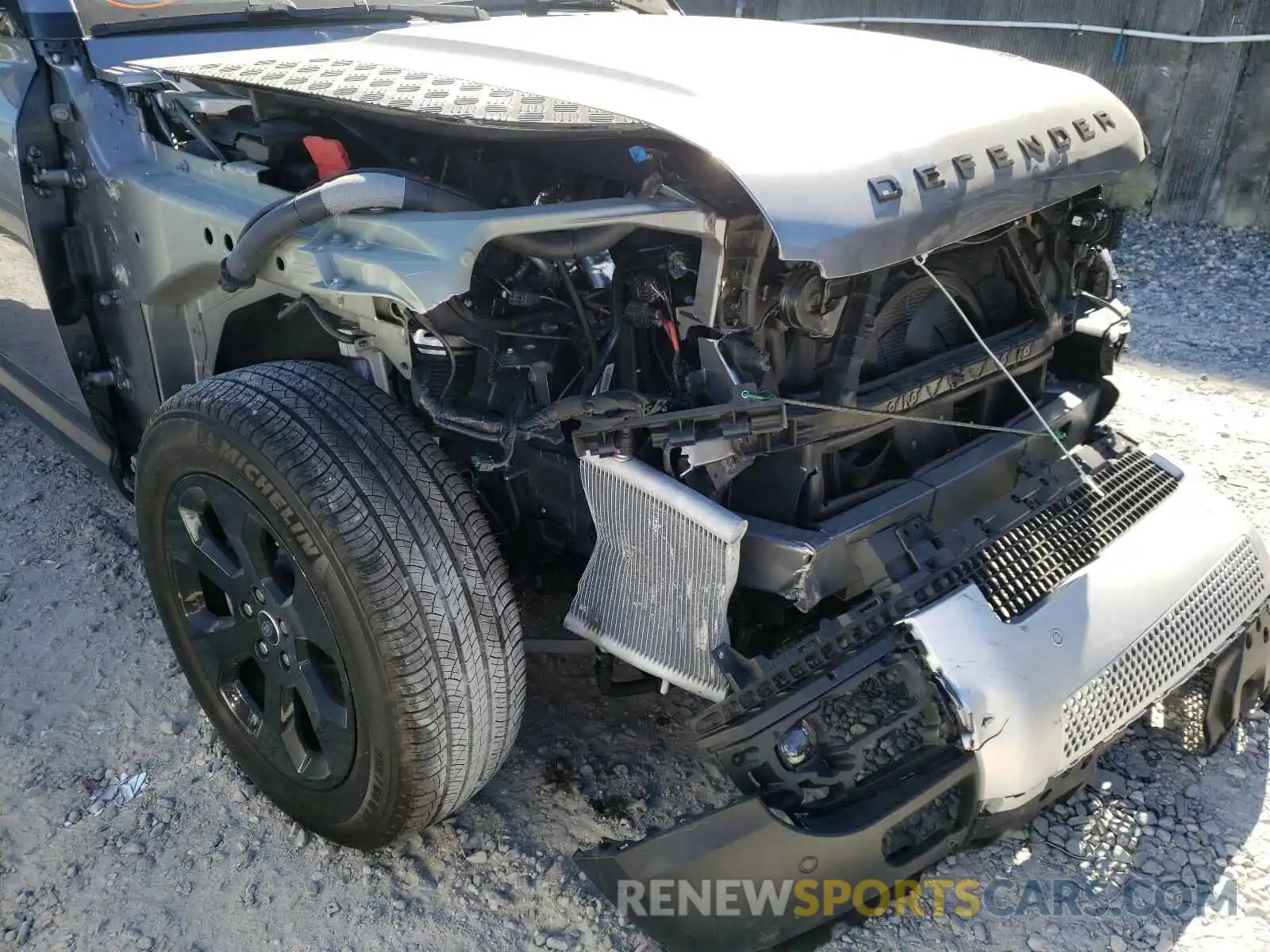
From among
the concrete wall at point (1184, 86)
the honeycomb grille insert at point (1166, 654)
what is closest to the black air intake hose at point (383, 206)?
the honeycomb grille insert at point (1166, 654)

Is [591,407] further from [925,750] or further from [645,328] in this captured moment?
[925,750]

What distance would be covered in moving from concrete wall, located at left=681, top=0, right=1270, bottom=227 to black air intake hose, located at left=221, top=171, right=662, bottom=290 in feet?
20.2

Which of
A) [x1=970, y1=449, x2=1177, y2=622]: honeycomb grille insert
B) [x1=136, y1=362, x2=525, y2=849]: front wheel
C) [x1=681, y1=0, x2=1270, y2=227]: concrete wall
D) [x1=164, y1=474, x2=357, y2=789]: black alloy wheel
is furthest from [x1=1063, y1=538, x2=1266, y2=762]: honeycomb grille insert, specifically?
[x1=681, y1=0, x2=1270, y2=227]: concrete wall

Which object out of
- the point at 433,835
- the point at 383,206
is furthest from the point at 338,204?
the point at 433,835

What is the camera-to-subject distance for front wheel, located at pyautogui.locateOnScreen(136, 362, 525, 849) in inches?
74.7

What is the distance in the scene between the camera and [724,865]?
182 centimetres

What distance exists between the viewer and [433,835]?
2.30 m

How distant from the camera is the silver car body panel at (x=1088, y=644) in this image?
188 centimetres

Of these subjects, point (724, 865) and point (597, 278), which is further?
point (597, 278)

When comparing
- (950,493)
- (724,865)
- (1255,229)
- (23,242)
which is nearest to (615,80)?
(950,493)

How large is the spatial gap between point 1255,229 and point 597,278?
263 inches

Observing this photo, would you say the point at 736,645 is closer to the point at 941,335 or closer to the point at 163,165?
the point at 941,335

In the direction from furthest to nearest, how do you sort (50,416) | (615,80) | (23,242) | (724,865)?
(50,416) → (23,242) → (615,80) → (724,865)

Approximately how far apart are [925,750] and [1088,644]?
1.35 feet
